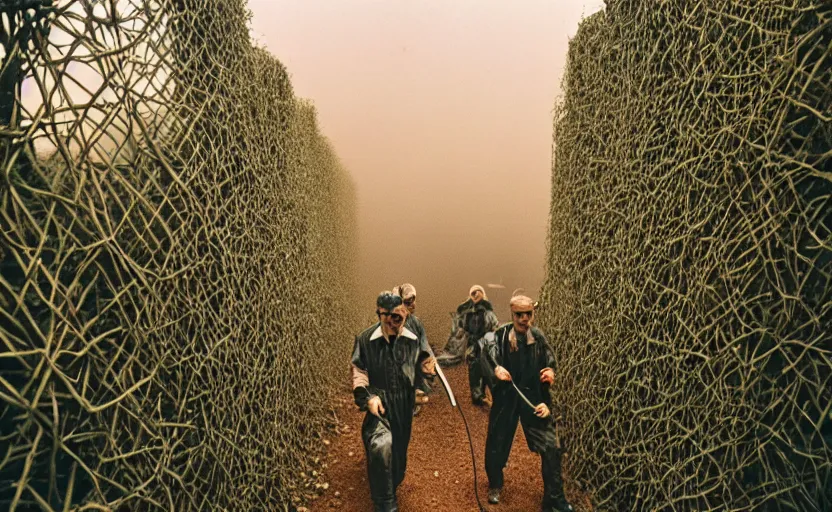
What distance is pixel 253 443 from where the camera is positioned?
2.58 m

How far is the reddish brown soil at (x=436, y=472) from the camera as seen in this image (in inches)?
131

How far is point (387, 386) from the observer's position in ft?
10.0

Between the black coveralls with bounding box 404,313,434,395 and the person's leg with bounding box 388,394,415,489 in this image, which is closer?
the person's leg with bounding box 388,394,415,489

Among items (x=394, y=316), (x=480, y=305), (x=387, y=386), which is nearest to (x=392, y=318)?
(x=394, y=316)

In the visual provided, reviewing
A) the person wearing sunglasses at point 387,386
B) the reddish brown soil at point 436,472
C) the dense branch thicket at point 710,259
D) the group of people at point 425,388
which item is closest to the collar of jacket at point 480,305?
the reddish brown soil at point 436,472

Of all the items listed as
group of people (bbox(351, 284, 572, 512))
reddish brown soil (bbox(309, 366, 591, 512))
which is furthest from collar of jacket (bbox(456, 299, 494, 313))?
group of people (bbox(351, 284, 572, 512))

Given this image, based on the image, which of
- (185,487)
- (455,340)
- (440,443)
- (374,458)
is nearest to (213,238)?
(185,487)

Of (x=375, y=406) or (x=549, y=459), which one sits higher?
(x=375, y=406)

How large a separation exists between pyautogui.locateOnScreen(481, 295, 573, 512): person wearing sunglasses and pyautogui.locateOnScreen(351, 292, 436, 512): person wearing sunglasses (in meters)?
0.55

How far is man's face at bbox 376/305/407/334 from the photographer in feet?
9.50

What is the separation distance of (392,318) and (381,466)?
40.4 inches

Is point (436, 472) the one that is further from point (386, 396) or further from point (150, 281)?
point (150, 281)

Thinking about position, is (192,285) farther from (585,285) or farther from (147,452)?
(585,285)

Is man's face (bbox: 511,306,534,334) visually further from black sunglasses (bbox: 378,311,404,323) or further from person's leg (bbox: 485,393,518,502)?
black sunglasses (bbox: 378,311,404,323)
